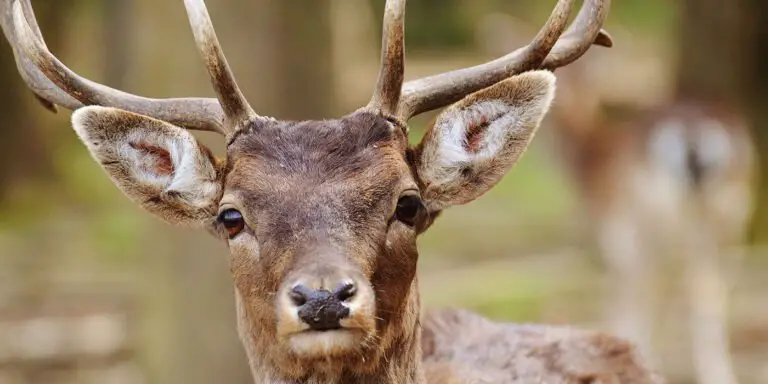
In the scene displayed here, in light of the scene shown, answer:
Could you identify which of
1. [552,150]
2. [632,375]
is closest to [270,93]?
[632,375]

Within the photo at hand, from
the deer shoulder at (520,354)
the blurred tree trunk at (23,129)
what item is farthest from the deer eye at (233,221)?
the blurred tree trunk at (23,129)

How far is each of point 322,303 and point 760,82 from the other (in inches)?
625

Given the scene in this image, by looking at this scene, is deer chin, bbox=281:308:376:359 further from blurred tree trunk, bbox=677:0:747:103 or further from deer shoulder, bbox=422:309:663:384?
blurred tree trunk, bbox=677:0:747:103

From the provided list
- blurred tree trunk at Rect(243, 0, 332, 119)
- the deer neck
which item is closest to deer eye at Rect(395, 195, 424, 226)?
the deer neck

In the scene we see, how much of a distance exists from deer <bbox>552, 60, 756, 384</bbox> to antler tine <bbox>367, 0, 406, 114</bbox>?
23.9 feet

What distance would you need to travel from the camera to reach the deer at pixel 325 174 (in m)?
4.40

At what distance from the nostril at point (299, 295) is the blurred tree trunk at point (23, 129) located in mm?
13460

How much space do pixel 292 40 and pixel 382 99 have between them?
4.05m

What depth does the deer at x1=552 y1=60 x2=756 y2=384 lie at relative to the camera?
39.2 ft

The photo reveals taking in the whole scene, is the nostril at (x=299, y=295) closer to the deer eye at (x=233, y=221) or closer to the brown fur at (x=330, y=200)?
the brown fur at (x=330, y=200)

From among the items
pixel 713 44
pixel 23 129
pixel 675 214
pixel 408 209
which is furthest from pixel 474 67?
pixel 23 129

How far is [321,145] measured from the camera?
15.5ft

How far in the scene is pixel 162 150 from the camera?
4.99 meters

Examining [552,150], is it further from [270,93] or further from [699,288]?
[270,93]
